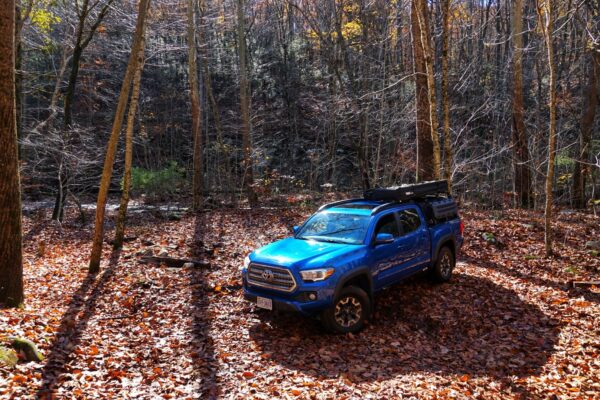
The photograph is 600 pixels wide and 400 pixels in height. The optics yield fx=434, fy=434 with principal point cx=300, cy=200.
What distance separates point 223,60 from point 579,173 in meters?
27.9

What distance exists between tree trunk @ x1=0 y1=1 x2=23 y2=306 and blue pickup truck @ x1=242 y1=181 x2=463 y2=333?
3741mm

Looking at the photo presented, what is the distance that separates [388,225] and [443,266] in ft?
6.73

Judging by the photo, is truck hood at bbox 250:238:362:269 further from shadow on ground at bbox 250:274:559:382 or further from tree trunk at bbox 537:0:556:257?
tree trunk at bbox 537:0:556:257

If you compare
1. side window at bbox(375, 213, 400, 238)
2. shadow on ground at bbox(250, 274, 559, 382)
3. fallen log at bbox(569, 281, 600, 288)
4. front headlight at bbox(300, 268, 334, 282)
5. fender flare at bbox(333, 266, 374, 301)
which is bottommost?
shadow on ground at bbox(250, 274, 559, 382)

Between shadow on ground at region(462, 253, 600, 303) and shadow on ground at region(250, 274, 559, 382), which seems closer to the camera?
shadow on ground at region(250, 274, 559, 382)

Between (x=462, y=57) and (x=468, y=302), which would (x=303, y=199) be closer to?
(x=468, y=302)

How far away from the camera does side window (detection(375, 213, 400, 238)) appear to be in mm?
7660

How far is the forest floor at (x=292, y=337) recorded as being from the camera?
5359 mm

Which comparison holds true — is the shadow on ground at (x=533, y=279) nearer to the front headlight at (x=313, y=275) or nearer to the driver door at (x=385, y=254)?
the driver door at (x=385, y=254)

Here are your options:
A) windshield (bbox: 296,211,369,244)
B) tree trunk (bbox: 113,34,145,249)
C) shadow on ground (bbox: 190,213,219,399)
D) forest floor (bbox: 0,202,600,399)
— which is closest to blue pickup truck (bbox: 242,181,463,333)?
windshield (bbox: 296,211,369,244)

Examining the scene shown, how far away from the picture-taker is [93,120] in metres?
30.8

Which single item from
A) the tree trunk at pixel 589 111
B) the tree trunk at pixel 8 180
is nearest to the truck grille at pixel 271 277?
the tree trunk at pixel 8 180

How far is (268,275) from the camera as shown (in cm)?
681

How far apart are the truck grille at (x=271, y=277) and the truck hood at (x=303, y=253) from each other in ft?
0.32
